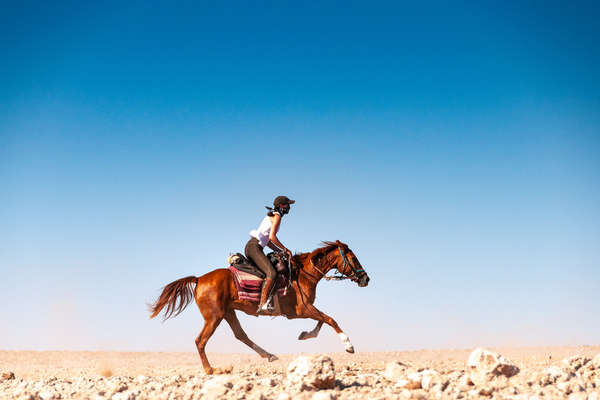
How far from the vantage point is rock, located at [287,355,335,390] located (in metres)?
7.64

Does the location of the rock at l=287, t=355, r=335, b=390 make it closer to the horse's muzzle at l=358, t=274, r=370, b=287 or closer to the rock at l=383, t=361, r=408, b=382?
the rock at l=383, t=361, r=408, b=382

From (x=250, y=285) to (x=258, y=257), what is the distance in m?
0.61

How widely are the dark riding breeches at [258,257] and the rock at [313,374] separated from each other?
3937mm

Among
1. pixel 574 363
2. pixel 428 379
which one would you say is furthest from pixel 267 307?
pixel 574 363

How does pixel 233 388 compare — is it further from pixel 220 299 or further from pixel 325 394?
pixel 220 299

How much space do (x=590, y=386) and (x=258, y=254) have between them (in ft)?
21.1

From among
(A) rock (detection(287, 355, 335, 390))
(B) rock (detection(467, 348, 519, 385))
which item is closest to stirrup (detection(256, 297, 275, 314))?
(A) rock (detection(287, 355, 335, 390))

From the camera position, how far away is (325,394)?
7.00 metres

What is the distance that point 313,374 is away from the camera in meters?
7.68

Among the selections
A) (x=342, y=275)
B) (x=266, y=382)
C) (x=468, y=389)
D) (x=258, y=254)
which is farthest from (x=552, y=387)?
(x=258, y=254)

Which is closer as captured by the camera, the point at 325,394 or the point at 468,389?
the point at 325,394

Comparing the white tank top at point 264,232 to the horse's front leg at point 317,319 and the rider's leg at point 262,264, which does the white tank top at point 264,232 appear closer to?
the rider's leg at point 262,264

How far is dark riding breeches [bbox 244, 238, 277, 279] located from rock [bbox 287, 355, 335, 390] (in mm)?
3937

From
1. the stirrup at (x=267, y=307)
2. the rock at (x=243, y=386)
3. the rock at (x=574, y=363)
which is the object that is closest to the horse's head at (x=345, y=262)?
the stirrup at (x=267, y=307)
